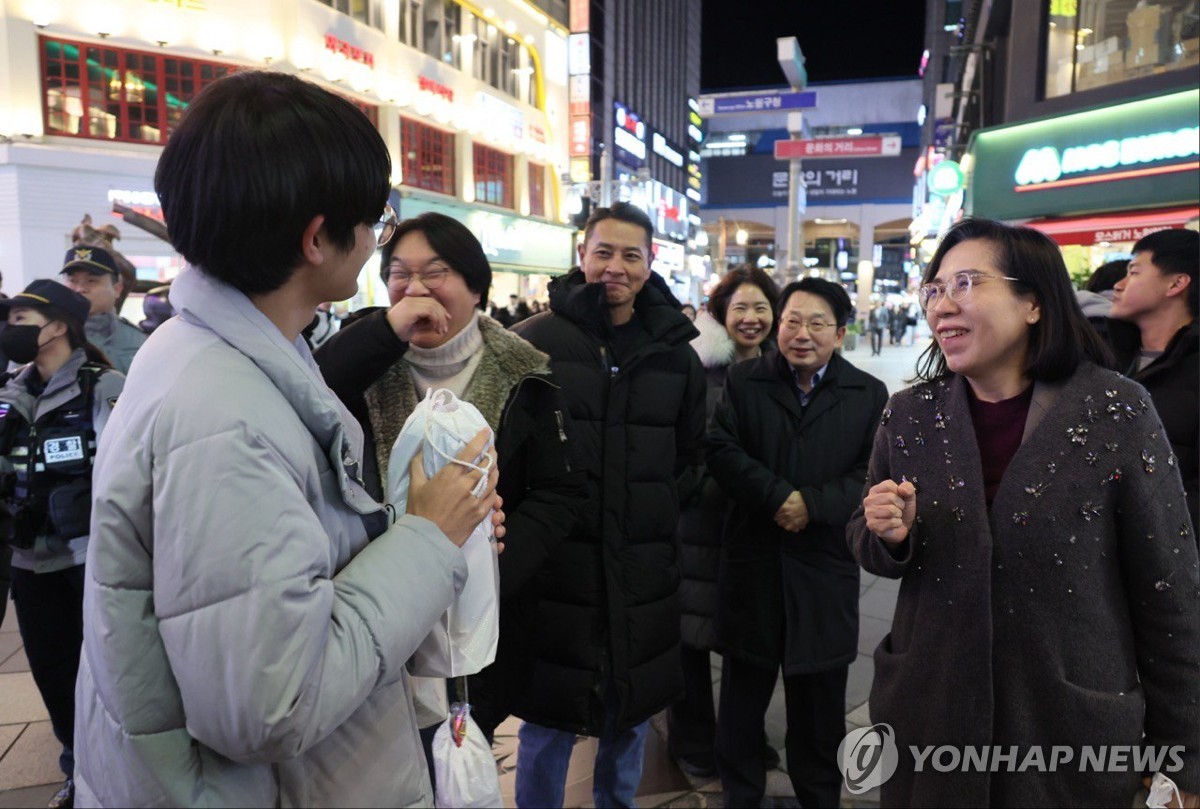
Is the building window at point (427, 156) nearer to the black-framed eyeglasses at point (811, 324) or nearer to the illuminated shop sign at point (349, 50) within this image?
the illuminated shop sign at point (349, 50)

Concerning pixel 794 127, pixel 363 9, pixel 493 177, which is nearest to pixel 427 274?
pixel 794 127

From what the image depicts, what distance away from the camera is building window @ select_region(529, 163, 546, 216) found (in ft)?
87.5

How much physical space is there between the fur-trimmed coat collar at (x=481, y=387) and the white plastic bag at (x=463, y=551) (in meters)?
0.70

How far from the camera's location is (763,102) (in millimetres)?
16391

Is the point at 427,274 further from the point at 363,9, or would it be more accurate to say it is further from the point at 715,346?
the point at 363,9

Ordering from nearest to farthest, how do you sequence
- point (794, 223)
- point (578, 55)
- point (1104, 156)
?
point (1104, 156), point (794, 223), point (578, 55)

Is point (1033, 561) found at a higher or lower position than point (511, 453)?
lower

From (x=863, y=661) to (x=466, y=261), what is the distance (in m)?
3.45

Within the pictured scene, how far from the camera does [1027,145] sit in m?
11.9

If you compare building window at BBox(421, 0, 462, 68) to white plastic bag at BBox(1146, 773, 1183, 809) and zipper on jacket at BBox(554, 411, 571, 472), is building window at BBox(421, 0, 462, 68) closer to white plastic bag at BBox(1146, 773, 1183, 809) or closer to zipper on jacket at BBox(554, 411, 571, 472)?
zipper on jacket at BBox(554, 411, 571, 472)

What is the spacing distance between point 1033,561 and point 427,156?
21.7 m

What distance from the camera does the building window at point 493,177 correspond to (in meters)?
23.7

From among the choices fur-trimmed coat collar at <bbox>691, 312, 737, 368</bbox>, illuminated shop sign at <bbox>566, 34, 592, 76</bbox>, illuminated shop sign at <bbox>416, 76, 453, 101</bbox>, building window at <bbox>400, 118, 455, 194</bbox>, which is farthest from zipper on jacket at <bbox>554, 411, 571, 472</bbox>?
illuminated shop sign at <bbox>566, 34, 592, 76</bbox>

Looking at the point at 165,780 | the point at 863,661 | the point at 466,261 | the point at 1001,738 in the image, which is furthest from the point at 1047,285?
the point at 863,661
